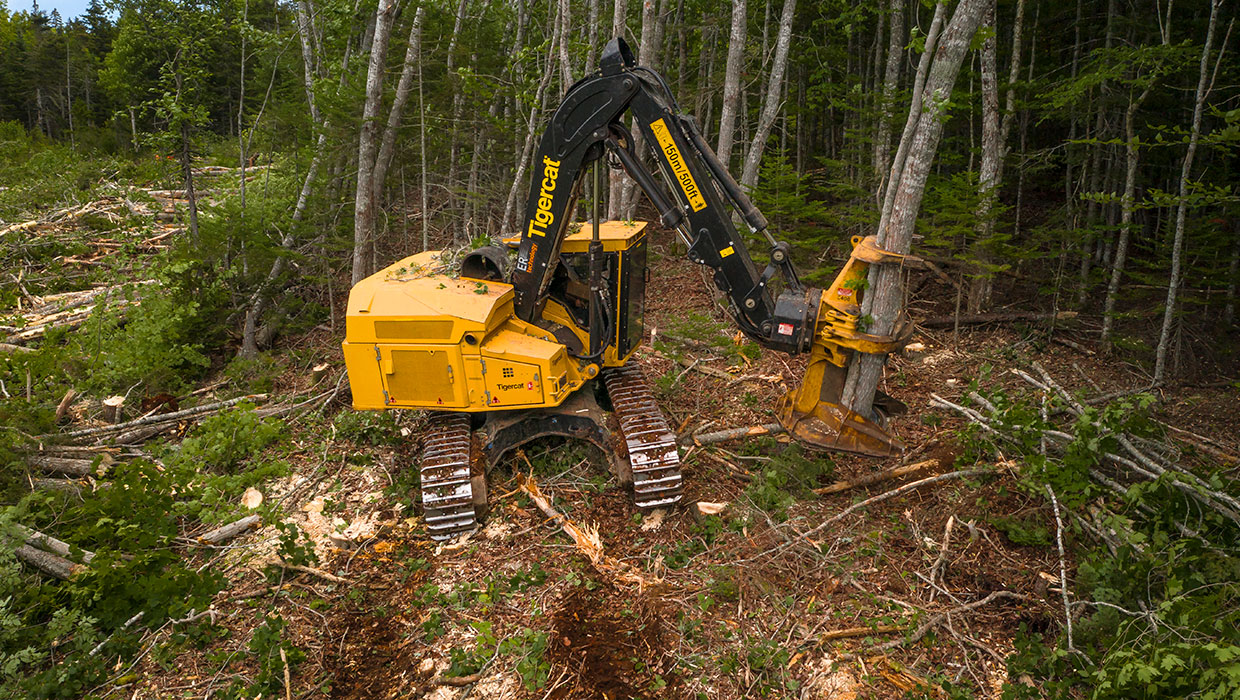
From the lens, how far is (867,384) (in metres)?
5.19

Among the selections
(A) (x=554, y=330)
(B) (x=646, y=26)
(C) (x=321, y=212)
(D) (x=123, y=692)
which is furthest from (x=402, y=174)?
(D) (x=123, y=692)

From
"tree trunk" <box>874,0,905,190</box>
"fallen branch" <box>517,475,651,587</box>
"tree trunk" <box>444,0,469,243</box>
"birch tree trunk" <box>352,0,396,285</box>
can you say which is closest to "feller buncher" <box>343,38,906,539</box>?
"fallen branch" <box>517,475,651,587</box>

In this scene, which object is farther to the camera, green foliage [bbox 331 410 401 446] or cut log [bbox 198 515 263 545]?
green foliage [bbox 331 410 401 446]

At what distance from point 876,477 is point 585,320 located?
312cm

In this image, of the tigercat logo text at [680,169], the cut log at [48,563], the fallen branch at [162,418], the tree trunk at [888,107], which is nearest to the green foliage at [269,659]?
the cut log at [48,563]

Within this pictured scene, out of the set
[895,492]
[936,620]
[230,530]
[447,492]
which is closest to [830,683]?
[936,620]

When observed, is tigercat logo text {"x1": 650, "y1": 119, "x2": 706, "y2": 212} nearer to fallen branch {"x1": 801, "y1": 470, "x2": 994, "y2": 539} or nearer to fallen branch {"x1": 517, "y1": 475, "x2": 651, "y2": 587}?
fallen branch {"x1": 801, "y1": 470, "x2": 994, "y2": 539}

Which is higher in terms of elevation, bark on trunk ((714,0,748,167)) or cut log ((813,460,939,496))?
bark on trunk ((714,0,748,167))

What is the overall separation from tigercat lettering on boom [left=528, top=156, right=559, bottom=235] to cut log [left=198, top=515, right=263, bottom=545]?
145 inches

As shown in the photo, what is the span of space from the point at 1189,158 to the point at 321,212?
12.8 m

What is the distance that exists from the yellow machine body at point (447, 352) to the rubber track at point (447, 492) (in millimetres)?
453

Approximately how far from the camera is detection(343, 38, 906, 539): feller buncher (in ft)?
17.1

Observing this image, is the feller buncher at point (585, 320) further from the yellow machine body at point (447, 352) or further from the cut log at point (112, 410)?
the cut log at point (112, 410)

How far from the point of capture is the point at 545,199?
5.94m
